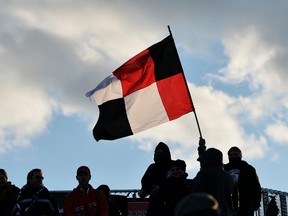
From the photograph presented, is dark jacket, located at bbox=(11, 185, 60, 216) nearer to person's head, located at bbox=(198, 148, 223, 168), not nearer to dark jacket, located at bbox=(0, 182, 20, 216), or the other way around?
dark jacket, located at bbox=(0, 182, 20, 216)

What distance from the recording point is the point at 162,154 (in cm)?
1071

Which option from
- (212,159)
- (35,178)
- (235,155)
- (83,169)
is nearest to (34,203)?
(35,178)

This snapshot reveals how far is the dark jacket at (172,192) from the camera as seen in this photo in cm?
958

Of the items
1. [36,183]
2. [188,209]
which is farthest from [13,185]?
[188,209]

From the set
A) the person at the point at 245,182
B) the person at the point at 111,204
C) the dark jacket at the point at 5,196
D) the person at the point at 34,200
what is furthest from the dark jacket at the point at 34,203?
the person at the point at 245,182

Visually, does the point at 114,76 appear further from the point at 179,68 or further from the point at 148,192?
the point at 148,192

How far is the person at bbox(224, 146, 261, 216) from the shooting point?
10.2 metres

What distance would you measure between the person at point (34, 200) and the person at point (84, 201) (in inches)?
9.2

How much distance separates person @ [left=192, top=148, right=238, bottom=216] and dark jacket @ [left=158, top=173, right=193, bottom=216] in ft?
5.21

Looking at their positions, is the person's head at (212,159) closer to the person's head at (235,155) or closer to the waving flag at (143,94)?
the person's head at (235,155)

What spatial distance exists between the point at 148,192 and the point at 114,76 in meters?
2.83

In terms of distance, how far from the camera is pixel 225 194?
7883 mm

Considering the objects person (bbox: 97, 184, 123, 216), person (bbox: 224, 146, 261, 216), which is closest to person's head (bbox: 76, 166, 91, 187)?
person (bbox: 97, 184, 123, 216)

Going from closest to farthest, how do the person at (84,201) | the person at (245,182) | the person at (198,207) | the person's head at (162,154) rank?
the person at (198,207) → the person at (84,201) → the person at (245,182) → the person's head at (162,154)
